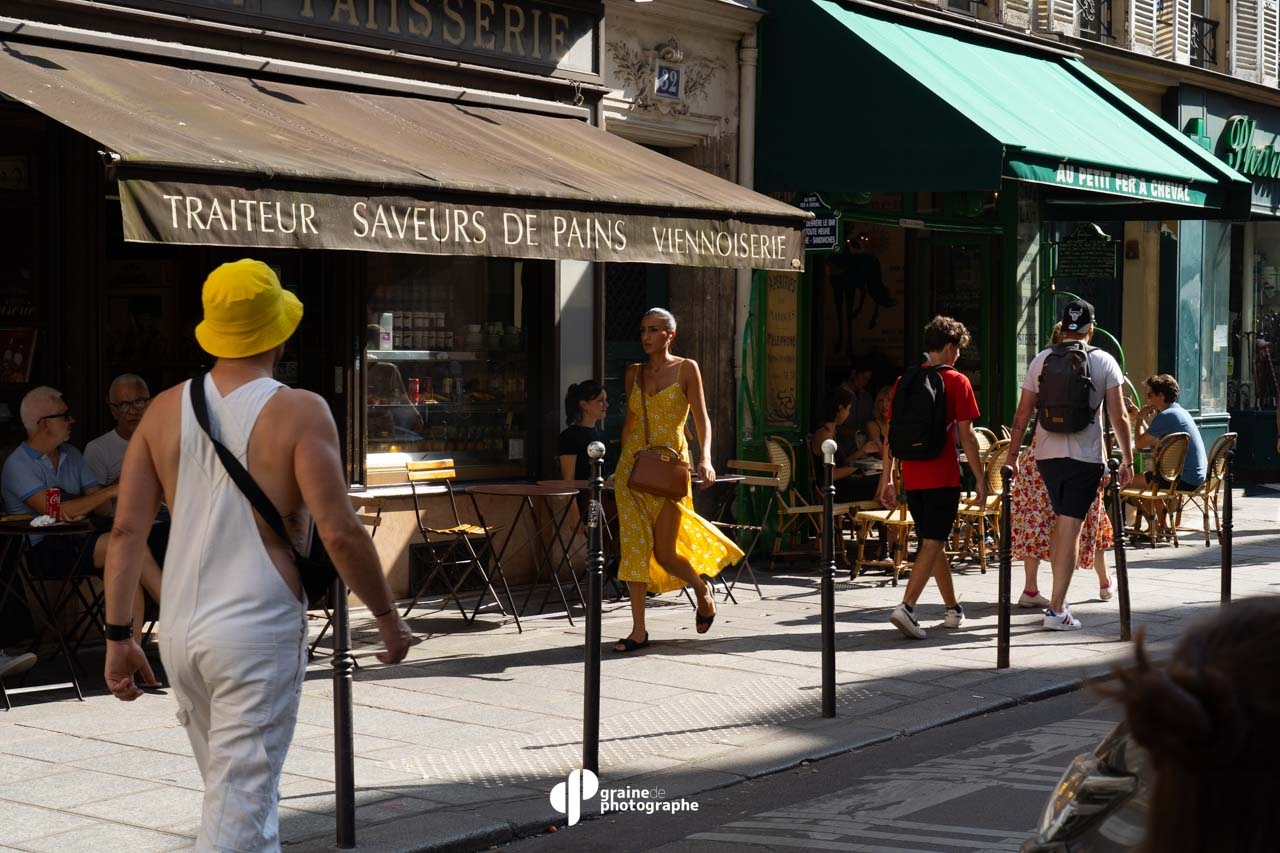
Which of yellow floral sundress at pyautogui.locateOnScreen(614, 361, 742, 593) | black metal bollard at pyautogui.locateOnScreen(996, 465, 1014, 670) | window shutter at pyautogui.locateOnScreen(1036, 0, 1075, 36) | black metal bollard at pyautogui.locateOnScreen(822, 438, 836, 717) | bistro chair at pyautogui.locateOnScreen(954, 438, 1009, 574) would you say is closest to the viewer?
black metal bollard at pyautogui.locateOnScreen(822, 438, 836, 717)

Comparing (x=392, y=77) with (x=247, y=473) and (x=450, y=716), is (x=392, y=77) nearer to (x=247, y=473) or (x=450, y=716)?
(x=450, y=716)

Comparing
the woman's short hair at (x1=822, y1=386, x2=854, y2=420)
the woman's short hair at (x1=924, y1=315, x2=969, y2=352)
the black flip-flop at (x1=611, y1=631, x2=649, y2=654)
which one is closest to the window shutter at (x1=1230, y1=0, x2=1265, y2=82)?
the woman's short hair at (x1=822, y1=386, x2=854, y2=420)

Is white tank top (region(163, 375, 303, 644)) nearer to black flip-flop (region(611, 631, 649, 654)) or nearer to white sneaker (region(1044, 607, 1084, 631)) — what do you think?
black flip-flop (region(611, 631, 649, 654))

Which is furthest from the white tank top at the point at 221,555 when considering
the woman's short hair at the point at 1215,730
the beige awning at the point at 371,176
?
the beige awning at the point at 371,176

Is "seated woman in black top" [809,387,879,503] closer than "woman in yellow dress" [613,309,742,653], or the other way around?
"woman in yellow dress" [613,309,742,653]

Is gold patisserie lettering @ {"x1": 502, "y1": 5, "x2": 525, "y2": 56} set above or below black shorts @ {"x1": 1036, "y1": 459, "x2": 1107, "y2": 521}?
above

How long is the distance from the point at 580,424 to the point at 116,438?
10.8 ft

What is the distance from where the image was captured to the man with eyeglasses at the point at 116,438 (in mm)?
9070

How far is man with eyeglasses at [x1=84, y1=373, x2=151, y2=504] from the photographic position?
29.8ft

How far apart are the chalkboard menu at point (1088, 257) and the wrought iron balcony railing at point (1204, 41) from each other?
195 inches

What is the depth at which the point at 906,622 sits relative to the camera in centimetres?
1015

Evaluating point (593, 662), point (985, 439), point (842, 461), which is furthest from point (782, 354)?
point (593, 662)

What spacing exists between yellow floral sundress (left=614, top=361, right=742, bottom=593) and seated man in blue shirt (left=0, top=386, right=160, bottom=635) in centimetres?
262

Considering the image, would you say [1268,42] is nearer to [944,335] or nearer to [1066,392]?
[1066,392]
